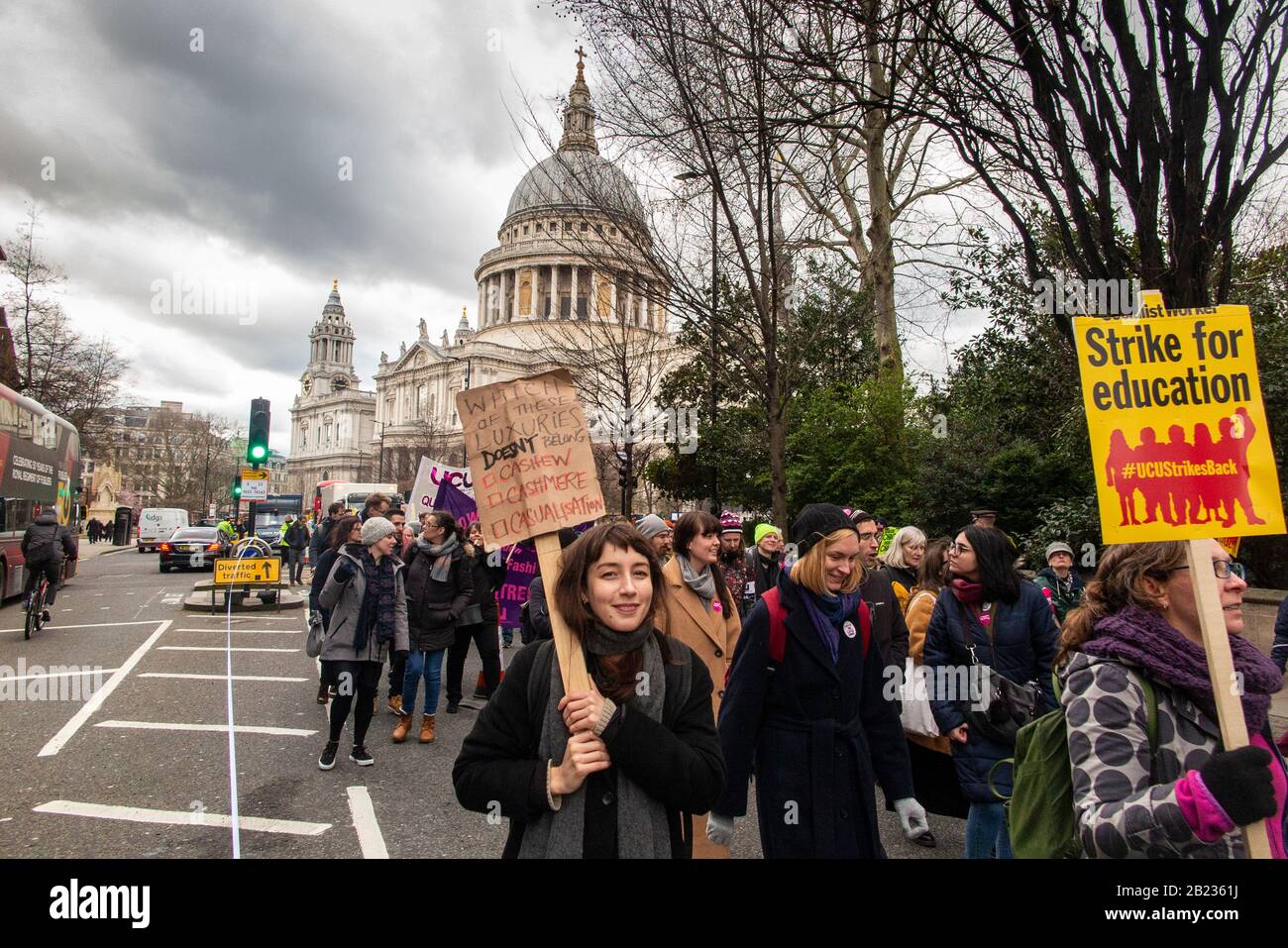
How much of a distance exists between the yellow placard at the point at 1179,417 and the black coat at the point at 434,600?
563 centimetres

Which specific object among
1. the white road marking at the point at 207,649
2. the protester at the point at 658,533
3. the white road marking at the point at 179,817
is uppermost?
the protester at the point at 658,533

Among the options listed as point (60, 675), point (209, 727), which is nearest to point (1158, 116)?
point (209, 727)

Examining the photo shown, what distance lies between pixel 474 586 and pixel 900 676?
4418mm

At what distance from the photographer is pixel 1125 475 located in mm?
2188

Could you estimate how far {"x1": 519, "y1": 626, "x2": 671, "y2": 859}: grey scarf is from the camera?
6.39ft

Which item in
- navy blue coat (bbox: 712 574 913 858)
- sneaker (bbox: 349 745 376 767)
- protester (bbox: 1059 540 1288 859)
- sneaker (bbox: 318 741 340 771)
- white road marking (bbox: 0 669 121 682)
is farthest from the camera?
white road marking (bbox: 0 669 121 682)

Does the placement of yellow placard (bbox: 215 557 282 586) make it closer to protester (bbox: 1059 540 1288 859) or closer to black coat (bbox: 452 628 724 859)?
black coat (bbox: 452 628 724 859)

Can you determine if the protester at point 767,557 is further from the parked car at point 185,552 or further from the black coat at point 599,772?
the parked car at point 185,552

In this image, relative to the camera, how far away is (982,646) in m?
3.74

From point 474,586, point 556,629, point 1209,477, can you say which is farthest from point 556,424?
point 474,586

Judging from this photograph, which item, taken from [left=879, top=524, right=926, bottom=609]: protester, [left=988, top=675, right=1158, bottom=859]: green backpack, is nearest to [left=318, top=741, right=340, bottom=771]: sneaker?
[left=879, top=524, right=926, bottom=609]: protester

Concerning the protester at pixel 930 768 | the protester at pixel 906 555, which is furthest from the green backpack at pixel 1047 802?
the protester at pixel 906 555

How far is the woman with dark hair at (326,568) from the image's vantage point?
21.1 feet

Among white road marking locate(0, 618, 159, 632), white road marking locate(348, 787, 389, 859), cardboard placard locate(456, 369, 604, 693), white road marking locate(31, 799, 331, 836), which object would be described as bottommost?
white road marking locate(348, 787, 389, 859)
